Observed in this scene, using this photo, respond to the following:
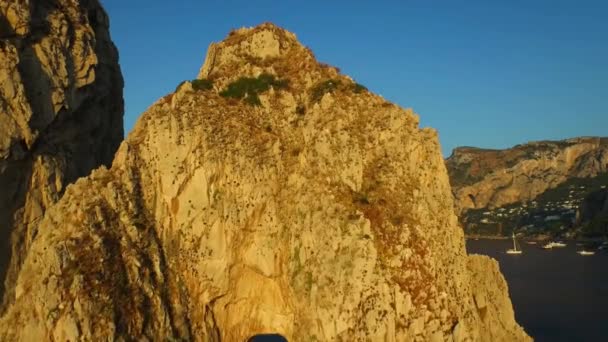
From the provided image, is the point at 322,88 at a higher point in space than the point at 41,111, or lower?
lower

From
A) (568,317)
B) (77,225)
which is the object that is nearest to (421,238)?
(77,225)

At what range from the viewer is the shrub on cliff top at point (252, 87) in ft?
136

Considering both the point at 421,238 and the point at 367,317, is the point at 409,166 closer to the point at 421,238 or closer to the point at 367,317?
the point at 421,238

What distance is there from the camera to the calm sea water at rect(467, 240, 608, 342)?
2894 inches

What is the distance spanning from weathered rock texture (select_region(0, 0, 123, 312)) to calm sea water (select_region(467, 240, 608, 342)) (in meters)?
61.4

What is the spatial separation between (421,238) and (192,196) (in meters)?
16.5

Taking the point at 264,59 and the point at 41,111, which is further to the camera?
the point at 41,111

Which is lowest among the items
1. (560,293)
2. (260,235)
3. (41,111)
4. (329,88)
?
(560,293)

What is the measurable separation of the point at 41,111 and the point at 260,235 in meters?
26.0

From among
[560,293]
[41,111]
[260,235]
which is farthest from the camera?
[560,293]

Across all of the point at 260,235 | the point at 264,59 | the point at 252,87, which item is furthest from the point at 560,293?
the point at 252,87

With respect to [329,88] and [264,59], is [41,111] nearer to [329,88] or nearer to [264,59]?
[264,59]

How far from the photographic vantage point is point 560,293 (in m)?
103

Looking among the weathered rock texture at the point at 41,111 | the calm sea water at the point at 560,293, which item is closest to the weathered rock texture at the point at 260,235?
the weathered rock texture at the point at 41,111
